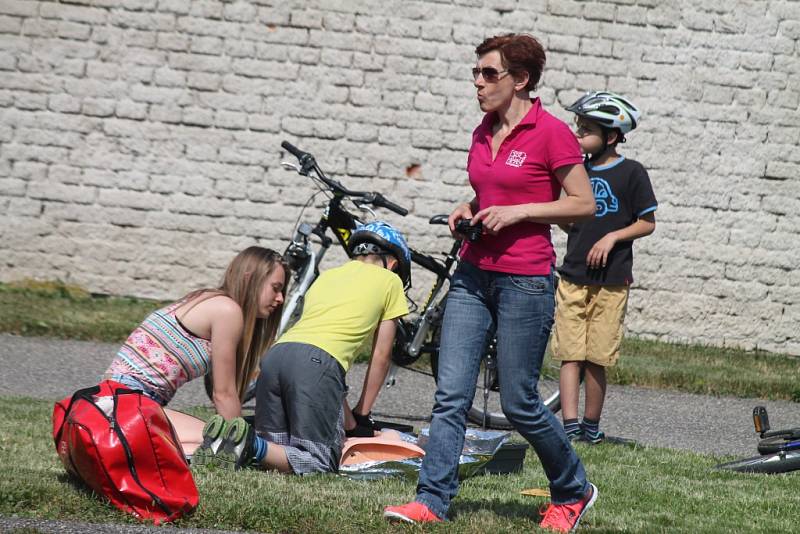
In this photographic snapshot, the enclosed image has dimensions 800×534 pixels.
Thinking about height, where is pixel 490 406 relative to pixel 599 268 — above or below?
below

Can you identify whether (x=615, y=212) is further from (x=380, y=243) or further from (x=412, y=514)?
(x=412, y=514)

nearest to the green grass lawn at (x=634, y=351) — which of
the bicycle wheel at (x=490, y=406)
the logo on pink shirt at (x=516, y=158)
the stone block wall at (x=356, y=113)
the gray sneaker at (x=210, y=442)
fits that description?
the stone block wall at (x=356, y=113)

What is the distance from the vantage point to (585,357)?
6.69m

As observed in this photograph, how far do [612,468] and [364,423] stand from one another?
1.28 m

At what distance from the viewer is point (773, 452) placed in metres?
6.12

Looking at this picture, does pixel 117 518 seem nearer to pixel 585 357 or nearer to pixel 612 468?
pixel 612 468

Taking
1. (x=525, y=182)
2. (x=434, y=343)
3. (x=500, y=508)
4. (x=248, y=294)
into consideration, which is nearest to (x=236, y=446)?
(x=248, y=294)

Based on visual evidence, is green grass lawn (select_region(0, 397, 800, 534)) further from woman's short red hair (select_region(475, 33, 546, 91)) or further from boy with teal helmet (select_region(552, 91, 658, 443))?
woman's short red hair (select_region(475, 33, 546, 91))

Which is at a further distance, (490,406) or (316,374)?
(490,406)

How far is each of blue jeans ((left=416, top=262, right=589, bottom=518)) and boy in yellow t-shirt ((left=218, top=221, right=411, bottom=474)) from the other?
111 cm

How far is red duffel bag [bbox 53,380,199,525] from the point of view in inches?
166

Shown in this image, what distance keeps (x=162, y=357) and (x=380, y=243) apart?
4.78ft

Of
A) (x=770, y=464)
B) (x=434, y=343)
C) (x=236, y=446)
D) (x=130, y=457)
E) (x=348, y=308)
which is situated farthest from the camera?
(x=434, y=343)

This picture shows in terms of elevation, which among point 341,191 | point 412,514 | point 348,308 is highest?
point 341,191
